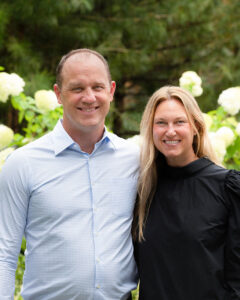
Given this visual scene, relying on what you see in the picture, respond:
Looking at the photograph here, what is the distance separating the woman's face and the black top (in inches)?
4.8

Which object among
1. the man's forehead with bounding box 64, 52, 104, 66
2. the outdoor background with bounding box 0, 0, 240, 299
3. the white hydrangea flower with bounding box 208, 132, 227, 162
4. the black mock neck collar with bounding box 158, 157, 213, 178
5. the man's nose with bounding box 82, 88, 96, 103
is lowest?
the black mock neck collar with bounding box 158, 157, 213, 178

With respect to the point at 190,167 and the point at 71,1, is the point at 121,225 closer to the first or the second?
the point at 190,167

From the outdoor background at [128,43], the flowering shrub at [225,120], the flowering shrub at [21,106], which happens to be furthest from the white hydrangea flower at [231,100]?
the outdoor background at [128,43]

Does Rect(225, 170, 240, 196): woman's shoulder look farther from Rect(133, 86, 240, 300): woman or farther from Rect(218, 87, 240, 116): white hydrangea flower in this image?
Rect(218, 87, 240, 116): white hydrangea flower

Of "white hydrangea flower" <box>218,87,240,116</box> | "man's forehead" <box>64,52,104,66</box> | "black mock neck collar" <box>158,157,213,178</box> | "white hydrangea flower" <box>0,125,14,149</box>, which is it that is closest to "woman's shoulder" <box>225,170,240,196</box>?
"black mock neck collar" <box>158,157,213,178</box>

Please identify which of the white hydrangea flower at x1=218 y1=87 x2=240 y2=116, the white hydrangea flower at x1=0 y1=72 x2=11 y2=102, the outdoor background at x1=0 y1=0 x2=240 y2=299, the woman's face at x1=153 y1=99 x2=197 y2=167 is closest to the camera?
the woman's face at x1=153 y1=99 x2=197 y2=167

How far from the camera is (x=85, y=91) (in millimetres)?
2223

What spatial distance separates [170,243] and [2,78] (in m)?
1.77

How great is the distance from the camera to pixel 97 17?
7188 mm

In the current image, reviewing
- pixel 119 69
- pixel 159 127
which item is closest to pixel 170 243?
pixel 159 127

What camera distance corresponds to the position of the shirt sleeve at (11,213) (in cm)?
215

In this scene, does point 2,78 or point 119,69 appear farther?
point 119,69

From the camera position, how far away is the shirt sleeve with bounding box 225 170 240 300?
2105 mm

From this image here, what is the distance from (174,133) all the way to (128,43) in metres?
5.59
